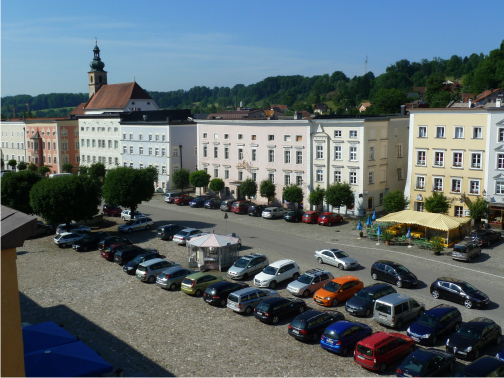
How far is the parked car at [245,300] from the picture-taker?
2370cm

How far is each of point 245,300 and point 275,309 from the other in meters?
1.92

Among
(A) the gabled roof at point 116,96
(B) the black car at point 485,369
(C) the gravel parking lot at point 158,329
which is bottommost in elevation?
(C) the gravel parking lot at point 158,329

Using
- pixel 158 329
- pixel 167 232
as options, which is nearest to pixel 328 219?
pixel 167 232

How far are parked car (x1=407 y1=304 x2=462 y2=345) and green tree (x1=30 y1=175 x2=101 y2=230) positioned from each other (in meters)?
28.2

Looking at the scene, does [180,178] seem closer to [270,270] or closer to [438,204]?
[438,204]

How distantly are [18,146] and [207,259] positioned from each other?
74679 millimetres

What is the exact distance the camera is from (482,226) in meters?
39.3

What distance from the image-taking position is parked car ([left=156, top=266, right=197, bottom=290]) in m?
27.3

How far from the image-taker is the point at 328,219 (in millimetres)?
43188

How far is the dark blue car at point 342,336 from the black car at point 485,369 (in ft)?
14.2

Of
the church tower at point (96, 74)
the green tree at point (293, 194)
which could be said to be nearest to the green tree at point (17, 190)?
the green tree at point (293, 194)

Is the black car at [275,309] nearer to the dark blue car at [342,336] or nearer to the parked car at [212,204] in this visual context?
the dark blue car at [342,336]

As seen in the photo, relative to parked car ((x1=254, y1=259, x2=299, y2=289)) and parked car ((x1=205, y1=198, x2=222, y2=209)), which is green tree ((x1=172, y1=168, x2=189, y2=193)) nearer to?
parked car ((x1=205, y1=198, x2=222, y2=209))

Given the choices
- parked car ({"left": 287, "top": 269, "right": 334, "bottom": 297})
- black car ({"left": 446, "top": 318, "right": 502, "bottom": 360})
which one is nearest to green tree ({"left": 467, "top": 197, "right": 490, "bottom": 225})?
parked car ({"left": 287, "top": 269, "right": 334, "bottom": 297})
